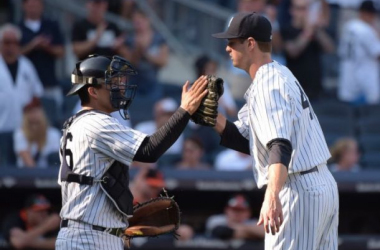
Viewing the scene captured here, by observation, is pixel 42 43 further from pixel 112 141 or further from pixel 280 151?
pixel 280 151

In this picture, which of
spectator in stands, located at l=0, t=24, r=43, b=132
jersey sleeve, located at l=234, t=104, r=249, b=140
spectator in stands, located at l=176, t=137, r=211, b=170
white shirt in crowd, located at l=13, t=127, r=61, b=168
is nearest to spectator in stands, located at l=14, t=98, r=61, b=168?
white shirt in crowd, located at l=13, t=127, r=61, b=168

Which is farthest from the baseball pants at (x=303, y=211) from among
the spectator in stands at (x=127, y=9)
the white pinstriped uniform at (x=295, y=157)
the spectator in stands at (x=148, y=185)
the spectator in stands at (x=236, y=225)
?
the spectator in stands at (x=127, y=9)

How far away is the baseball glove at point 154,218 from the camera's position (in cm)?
527

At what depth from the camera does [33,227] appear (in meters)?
8.31

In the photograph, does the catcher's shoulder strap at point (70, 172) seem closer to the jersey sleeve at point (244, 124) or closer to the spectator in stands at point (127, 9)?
the jersey sleeve at point (244, 124)

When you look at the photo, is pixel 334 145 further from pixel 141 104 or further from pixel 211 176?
pixel 141 104

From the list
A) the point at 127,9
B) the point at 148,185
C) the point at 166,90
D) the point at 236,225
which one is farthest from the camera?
the point at 127,9

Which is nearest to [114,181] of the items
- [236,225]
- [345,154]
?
[236,225]

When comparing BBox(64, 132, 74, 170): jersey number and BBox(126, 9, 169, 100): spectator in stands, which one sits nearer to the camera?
BBox(64, 132, 74, 170): jersey number

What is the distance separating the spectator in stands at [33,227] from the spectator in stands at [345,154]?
2.64 m

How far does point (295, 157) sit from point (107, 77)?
3.38ft

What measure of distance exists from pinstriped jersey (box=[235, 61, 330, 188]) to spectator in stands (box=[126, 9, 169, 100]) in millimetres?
5197

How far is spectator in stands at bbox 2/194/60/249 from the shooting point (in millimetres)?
8211

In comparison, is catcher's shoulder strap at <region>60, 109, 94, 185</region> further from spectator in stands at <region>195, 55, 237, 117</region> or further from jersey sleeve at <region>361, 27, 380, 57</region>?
jersey sleeve at <region>361, 27, 380, 57</region>
